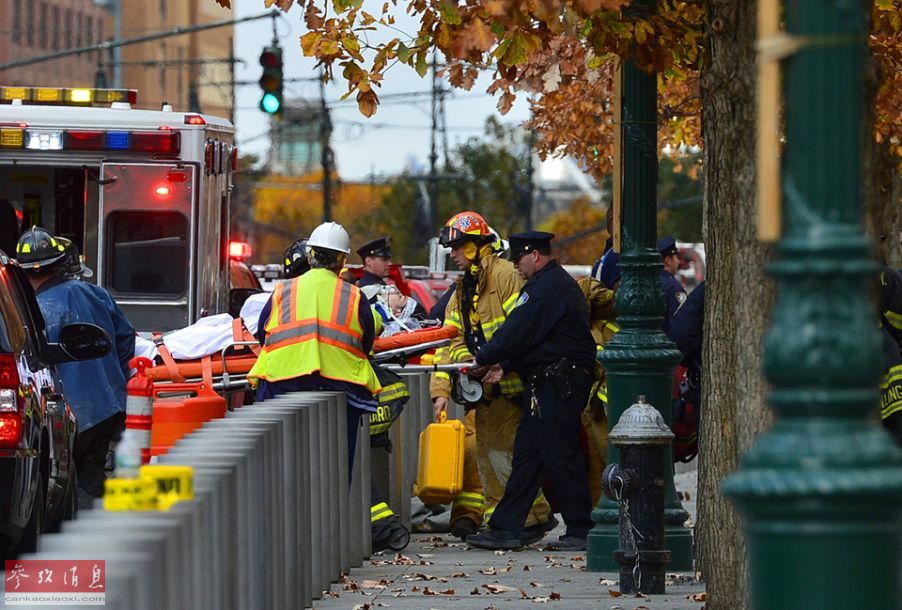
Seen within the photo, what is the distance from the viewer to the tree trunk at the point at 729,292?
25.6 feet

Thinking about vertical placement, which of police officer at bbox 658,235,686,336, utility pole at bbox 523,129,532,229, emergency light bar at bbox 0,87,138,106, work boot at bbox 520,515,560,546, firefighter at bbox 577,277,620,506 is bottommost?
work boot at bbox 520,515,560,546

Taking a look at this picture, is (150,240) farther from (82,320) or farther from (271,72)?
(271,72)

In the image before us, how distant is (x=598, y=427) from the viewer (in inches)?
545

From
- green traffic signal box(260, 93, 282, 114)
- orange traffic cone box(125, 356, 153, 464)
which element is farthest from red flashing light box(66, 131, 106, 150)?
green traffic signal box(260, 93, 282, 114)

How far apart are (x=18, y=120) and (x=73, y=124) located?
42 centimetres

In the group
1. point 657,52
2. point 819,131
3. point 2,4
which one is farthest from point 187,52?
point 819,131

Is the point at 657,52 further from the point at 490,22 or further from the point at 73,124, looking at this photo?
the point at 73,124

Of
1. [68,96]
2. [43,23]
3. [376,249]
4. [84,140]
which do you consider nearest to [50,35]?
[43,23]

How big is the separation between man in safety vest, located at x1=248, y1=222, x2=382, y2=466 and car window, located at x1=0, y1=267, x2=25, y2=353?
5.64ft

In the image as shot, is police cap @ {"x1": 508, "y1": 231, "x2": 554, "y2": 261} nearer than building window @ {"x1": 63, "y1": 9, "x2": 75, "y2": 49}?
Yes

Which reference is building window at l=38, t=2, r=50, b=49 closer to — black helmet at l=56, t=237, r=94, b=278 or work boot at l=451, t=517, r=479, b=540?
work boot at l=451, t=517, r=479, b=540

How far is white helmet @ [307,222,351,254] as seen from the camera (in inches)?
463

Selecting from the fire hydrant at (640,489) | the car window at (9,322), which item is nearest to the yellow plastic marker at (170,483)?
the car window at (9,322)

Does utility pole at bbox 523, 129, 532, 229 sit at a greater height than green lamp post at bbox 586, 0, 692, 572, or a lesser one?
greater
